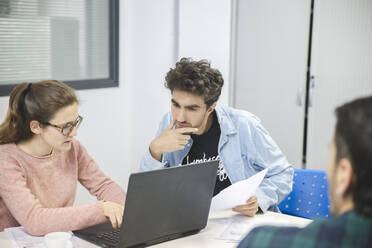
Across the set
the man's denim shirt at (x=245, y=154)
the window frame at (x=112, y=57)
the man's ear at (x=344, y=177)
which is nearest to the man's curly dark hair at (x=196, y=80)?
the man's denim shirt at (x=245, y=154)

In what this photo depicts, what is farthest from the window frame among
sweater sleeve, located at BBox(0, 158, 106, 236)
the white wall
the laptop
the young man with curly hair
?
the laptop

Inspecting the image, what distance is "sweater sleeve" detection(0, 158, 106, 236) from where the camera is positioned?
5.58 ft

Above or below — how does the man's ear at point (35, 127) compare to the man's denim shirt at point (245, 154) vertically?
above

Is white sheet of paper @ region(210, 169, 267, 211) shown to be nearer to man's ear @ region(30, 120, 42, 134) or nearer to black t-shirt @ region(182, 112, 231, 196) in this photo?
black t-shirt @ region(182, 112, 231, 196)

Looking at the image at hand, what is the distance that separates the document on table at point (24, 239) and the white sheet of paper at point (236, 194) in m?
0.50

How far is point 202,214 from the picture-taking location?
1757mm

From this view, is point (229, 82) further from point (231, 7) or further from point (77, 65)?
point (77, 65)

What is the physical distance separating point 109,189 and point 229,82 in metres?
1.99

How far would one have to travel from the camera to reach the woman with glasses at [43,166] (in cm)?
172

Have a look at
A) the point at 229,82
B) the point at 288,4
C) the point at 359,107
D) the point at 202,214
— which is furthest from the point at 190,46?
the point at 359,107

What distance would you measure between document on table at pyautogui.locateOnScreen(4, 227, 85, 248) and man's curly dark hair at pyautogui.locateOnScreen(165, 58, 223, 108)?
0.78 m

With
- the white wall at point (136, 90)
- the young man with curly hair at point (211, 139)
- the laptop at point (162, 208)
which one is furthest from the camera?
the white wall at point (136, 90)

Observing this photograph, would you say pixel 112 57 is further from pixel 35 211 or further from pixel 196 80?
pixel 35 211

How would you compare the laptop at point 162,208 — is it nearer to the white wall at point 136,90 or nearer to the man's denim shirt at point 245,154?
the man's denim shirt at point 245,154
